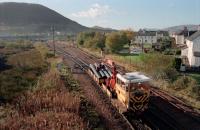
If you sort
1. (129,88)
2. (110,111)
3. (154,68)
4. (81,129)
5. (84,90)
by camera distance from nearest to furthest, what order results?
(81,129), (129,88), (110,111), (84,90), (154,68)

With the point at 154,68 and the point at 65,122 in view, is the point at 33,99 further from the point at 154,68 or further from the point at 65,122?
the point at 154,68

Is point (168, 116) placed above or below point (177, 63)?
below

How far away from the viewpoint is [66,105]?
64.3ft

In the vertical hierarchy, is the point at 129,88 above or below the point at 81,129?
above

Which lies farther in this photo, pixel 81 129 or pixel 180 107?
pixel 180 107

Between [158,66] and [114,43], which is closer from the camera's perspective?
[158,66]

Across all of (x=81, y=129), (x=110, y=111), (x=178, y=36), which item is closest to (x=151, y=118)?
(x=110, y=111)

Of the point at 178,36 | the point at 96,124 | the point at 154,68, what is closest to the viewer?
the point at 96,124

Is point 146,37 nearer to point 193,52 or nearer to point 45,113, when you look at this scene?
point 193,52

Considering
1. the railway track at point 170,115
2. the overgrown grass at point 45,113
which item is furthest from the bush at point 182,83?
the overgrown grass at point 45,113

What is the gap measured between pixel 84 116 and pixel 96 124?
1.11 m

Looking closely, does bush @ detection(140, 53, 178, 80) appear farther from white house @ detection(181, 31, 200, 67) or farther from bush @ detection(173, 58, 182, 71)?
white house @ detection(181, 31, 200, 67)

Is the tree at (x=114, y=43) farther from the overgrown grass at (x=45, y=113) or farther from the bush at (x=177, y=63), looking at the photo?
the overgrown grass at (x=45, y=113)

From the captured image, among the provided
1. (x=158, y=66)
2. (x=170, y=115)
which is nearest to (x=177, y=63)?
(x=158, y=66)
